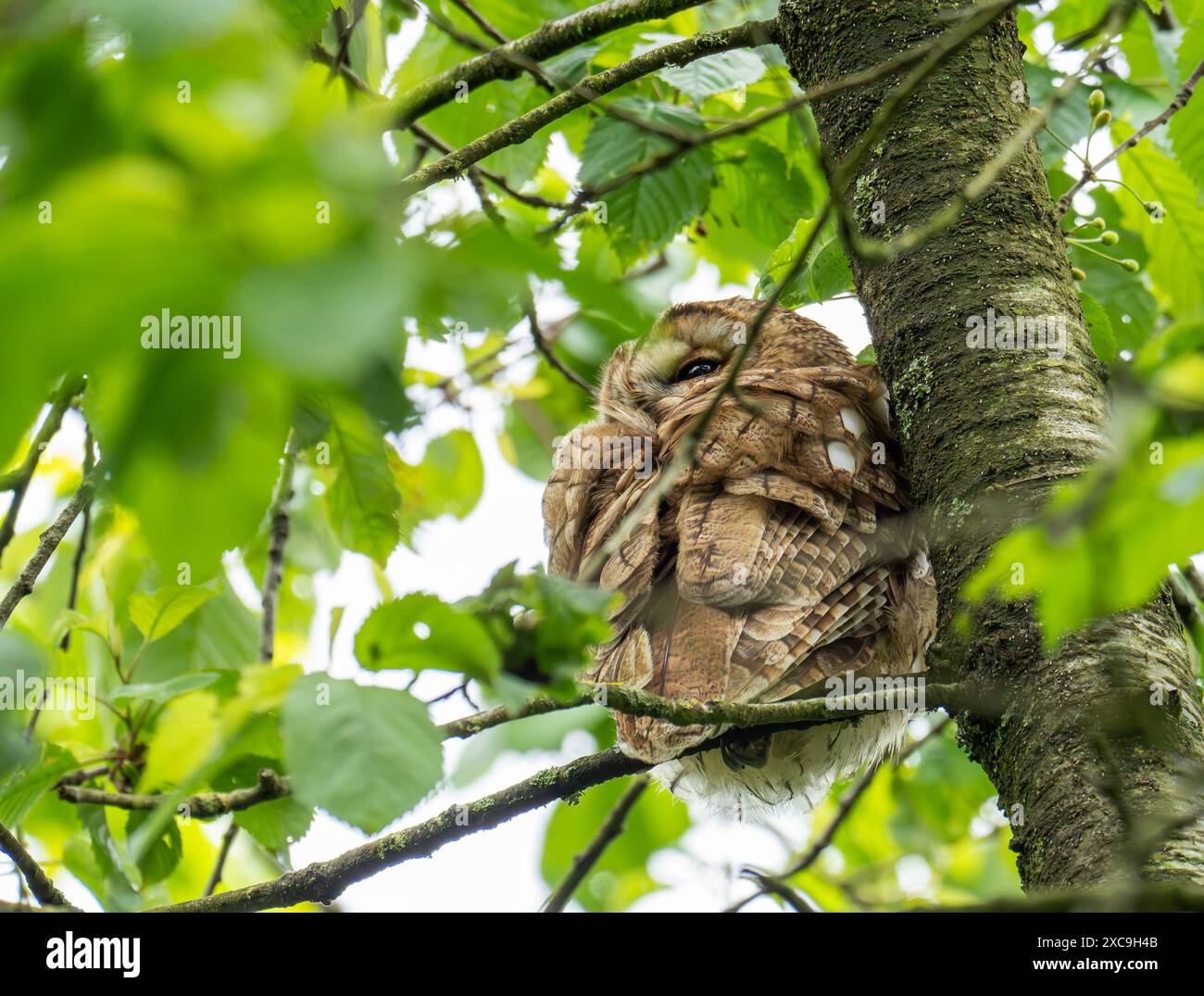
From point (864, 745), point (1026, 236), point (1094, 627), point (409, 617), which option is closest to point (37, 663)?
point (409, 617)

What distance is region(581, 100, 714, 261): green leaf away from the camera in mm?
2646

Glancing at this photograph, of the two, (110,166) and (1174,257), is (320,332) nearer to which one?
(110,166)

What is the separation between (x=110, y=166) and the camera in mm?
619

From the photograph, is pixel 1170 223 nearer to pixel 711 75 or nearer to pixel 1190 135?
pixel 1190 135

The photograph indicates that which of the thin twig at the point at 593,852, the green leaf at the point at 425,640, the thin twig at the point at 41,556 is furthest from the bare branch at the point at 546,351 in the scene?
the green leaf at the point at 425,640

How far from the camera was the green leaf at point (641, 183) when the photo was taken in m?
2.65

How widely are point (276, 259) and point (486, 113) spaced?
9.29ft

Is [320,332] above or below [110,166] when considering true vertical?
below

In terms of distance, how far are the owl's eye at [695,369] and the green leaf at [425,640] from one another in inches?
94.9

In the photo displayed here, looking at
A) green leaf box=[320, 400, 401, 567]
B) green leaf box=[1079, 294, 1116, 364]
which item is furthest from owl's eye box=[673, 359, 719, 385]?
green leaf box=[1079, 294, 1116, 364]

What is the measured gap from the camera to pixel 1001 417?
1.79 m

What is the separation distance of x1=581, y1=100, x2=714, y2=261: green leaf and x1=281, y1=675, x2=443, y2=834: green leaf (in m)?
1.90

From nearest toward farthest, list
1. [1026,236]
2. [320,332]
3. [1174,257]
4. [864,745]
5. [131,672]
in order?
[320,332]
[1026,236]
[864,745]
[131,672]
[1174,257]

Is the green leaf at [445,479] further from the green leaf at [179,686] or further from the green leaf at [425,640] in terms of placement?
the green leaf at [425,640]
